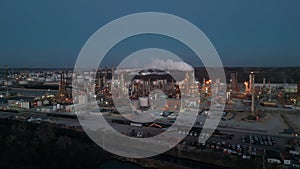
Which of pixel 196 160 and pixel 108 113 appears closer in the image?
pixel 196 160

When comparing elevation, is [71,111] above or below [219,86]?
below

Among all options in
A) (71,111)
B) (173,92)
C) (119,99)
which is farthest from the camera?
(173,92)

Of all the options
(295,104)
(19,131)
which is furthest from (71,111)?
(295,104)

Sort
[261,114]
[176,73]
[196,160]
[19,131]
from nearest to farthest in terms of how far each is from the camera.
Result: [196,160] < [19,131] < [261,114] < [176,73]

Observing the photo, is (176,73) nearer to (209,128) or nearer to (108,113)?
(108,113)

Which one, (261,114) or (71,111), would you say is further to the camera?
(71,111)

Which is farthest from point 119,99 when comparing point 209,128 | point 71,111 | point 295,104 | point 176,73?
point 295,104

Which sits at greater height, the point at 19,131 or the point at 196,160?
the point at 19,131

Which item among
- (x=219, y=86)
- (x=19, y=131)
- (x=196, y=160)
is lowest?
(x=196, y=160)

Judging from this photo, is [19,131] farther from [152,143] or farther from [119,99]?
[119,99]
